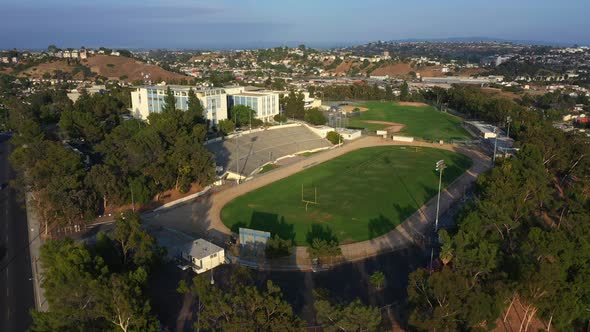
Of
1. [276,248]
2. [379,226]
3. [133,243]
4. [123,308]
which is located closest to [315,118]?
[379,226]

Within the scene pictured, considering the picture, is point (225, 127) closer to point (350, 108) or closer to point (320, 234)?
point (320, 234)

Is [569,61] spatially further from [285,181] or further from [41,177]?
[41,177]

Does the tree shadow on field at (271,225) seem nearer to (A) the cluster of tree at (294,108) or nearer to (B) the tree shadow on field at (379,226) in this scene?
(B) the tree shadow on field at (379,226)

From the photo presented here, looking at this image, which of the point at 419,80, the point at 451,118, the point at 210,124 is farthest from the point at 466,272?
the point at 419,80

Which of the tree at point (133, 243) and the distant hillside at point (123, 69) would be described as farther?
the distant hillside at point (123, 69)

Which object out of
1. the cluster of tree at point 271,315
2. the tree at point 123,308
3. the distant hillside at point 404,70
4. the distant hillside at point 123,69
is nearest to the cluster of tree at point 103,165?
the tree at point 123,308
